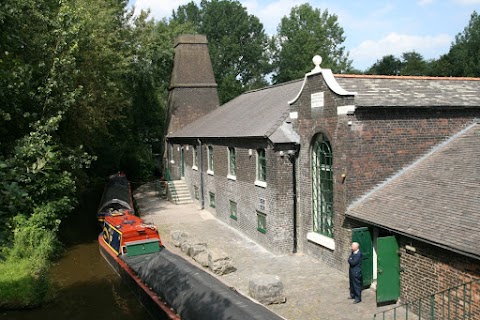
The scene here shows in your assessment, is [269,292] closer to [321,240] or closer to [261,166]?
[321,240]

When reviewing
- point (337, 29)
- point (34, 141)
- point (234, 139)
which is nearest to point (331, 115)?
point (234, 139)

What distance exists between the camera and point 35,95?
1605cm

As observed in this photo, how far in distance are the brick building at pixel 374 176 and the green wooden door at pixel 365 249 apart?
35 mm

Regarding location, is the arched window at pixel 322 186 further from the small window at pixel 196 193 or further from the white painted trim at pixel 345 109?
the small window at pixel 196 193

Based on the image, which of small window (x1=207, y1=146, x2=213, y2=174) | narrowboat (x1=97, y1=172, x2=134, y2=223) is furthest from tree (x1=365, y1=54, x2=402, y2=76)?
narrowboat (x1=97, y1=172, x2=134, y2=223)

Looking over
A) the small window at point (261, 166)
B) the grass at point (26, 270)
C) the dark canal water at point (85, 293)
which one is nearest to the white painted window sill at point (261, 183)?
the small window at point (261, 166)

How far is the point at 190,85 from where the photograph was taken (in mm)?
32562

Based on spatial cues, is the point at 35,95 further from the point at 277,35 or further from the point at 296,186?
the point at 277,35

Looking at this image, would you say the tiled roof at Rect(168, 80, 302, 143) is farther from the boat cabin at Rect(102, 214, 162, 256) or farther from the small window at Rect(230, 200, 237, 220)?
the boat cabin at Rect(102, 214, 162, 256)

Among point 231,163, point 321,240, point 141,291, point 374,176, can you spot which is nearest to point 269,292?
point 321,240

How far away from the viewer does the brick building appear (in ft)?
32.6

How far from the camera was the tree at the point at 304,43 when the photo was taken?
6091 cm

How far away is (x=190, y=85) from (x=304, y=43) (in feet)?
111

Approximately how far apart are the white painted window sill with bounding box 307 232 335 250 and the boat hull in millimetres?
5456
